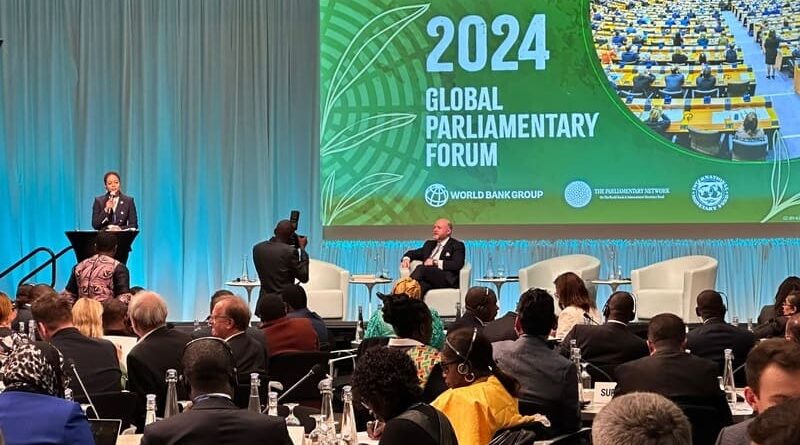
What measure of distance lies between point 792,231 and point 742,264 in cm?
61

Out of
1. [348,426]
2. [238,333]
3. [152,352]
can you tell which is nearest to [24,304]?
[238,333]

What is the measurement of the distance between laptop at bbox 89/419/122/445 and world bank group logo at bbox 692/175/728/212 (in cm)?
815

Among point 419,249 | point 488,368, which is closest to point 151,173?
point 419,249

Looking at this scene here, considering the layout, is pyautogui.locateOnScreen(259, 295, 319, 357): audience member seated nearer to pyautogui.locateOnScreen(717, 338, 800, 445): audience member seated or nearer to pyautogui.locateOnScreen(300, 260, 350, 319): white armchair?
pyautogui.locateOnScreen(717, 338, 800, 445): audience member seated

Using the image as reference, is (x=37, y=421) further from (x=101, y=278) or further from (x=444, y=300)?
(x=444, y=300)

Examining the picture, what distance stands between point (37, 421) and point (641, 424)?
1.83 meters

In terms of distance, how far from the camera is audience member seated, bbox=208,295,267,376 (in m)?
5.41

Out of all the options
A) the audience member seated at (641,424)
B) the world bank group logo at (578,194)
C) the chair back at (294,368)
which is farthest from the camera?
the world bank group logo at (578,194)

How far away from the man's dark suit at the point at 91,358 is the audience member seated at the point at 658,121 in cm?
711

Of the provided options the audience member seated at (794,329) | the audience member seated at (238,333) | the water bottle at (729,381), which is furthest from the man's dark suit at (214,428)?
the water bottle at (729,381)

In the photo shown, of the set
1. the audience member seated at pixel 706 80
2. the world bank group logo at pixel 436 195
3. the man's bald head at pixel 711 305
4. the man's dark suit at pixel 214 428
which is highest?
the audience member seated at pixel 706 80

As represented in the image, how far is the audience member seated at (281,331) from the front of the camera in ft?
20.9

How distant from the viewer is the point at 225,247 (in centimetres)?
1209

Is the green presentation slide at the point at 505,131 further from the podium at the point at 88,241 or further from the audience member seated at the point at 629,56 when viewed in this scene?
the podium at the point at 88,241
